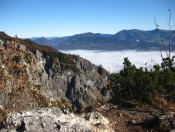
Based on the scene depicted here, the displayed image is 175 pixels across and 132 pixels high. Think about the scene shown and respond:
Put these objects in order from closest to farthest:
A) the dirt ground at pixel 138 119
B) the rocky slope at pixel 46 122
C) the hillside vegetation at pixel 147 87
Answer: the rocky slope at pixel 46 122
the dirt ground at pixel 138 119
the hillside vegetation at pixel 147 87

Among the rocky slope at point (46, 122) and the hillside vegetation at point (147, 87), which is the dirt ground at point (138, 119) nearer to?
the hillside vegetation at point (147, 87)

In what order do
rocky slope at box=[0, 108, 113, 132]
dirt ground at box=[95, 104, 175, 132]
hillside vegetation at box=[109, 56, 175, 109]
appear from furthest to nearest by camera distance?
hillside vegetation at box=[109, 56, 175, 109], dirt ground at box=[95, 104, 175, 132], rocky slope at box=[0, 108, 113, 132]

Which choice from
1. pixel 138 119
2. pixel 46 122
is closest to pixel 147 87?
pixel 138 119

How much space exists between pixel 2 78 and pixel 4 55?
1043 millimetres

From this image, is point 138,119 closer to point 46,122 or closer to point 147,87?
point 147,87

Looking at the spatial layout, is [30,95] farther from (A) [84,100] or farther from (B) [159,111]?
(A) [84,100]

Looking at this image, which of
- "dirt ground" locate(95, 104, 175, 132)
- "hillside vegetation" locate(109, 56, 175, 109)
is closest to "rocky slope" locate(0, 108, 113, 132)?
"dirt ground" locate(95, 104, 175, 132)

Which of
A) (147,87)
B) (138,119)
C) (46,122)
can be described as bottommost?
(138,119)

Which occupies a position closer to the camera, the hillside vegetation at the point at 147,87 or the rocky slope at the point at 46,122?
the rocky slope at the point at 46,122

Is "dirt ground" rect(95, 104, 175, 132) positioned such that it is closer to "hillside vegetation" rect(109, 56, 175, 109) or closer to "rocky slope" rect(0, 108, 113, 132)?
"hillside vegetation" rect(109, 56, 175, 109)

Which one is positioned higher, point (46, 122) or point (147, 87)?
point (46, 122)

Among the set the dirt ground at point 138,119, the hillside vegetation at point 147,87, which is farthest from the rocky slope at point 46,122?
the hillside vegetation at point 147,87

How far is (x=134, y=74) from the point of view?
27.0 metres

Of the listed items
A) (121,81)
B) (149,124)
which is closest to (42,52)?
(121,81)
